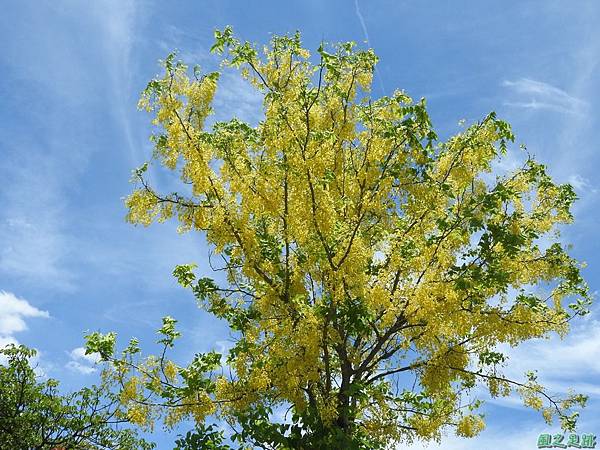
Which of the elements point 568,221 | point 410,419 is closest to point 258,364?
point 410,419

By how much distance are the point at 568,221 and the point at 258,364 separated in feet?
19.4

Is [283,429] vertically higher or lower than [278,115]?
lower

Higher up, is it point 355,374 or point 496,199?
point 496,199

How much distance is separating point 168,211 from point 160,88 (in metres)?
1.87

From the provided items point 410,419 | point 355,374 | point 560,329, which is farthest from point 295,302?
point 560,329

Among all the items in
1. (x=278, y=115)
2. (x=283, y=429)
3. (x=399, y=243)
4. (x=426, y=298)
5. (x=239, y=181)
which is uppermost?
(x=278, y=115)

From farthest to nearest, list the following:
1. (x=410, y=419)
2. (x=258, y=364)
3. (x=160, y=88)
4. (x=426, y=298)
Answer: (x=410, y=419)
(x=160, y=88)
(x=258, y=364)
(x=426, y=298)

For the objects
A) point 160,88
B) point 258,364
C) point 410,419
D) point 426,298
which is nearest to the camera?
point 426,298

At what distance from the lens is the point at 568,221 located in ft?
35.6

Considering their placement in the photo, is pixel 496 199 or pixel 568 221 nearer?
pixel 496 199

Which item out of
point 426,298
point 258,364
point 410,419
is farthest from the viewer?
point 410,419

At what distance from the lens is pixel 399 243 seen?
8.50 meters

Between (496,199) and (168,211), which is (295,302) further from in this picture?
(496,199)

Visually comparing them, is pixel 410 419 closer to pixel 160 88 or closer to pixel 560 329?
pixel 560 329
